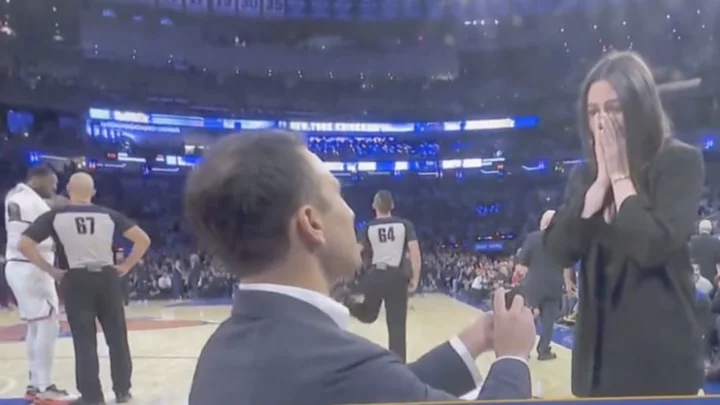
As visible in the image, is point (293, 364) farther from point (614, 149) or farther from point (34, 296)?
point (34, 296)

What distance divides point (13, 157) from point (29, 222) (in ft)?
1.74

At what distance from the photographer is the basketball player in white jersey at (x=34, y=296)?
2.43 m

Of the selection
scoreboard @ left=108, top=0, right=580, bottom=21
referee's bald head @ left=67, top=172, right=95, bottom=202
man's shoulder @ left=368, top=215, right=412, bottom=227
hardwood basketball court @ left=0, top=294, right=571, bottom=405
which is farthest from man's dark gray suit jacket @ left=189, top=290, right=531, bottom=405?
referee's bald head @ left=67, top=172, right=95, bottom=202

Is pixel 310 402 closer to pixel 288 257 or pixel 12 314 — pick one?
pixel 288 257

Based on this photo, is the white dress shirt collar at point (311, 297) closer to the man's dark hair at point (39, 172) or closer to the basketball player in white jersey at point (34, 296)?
the man's dark hair at point (39, 172)

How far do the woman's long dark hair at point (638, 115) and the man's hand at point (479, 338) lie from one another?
0.40m

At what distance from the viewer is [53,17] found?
2062mm

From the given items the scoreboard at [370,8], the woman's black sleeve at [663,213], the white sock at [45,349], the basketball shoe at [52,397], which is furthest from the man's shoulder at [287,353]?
the white sock at [45,349]

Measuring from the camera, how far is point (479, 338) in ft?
2.34

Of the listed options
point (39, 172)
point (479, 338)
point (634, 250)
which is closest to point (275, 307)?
point (479, 338)

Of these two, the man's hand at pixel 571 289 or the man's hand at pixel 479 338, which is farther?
the man's hand at pixel 571 289

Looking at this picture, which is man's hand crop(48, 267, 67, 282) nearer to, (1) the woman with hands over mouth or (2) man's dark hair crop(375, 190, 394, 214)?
(2) man's dark hair crop(375, 190, 394, 214)

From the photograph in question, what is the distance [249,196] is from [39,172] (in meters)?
1.63

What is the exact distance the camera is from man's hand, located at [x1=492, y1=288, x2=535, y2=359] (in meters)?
0.69
